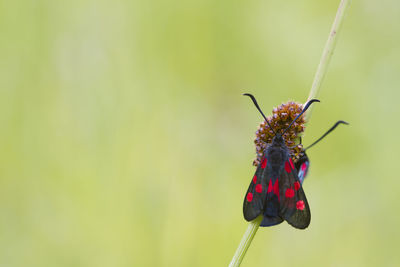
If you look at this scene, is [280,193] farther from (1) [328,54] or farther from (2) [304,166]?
(1) [328,54]

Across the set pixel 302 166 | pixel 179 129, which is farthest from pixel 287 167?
pixel 179 129

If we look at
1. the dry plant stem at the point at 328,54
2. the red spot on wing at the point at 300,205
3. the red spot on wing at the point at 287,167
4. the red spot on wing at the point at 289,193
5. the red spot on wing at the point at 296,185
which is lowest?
the red spot on wing at the point at 300,205

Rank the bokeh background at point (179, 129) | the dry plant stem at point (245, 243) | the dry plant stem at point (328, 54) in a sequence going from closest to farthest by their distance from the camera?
the dry plant stem at point (245, 243), the dry plant stem at point (328, 54), the bokeh background at point (179, 129)

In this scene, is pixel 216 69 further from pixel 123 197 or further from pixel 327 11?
pixel 123 197

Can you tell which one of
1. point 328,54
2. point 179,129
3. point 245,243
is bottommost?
point 245,243

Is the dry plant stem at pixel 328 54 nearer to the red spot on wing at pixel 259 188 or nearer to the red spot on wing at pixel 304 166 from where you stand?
the red spot on wing at pixel 304 166

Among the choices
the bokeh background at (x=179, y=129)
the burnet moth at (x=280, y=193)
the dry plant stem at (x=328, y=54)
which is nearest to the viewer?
the dry plant stem at (x=328, y=54)

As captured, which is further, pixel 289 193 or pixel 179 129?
pixel 179 129

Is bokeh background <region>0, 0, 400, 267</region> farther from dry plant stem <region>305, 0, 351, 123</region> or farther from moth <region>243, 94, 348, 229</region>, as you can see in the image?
dry plant stem <region>305, 0, 351, 123</region>

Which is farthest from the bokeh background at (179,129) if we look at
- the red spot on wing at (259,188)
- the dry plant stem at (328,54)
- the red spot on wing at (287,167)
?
the dry plant stem at (328,54)

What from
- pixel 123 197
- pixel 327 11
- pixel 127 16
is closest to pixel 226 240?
pixel 123 197
